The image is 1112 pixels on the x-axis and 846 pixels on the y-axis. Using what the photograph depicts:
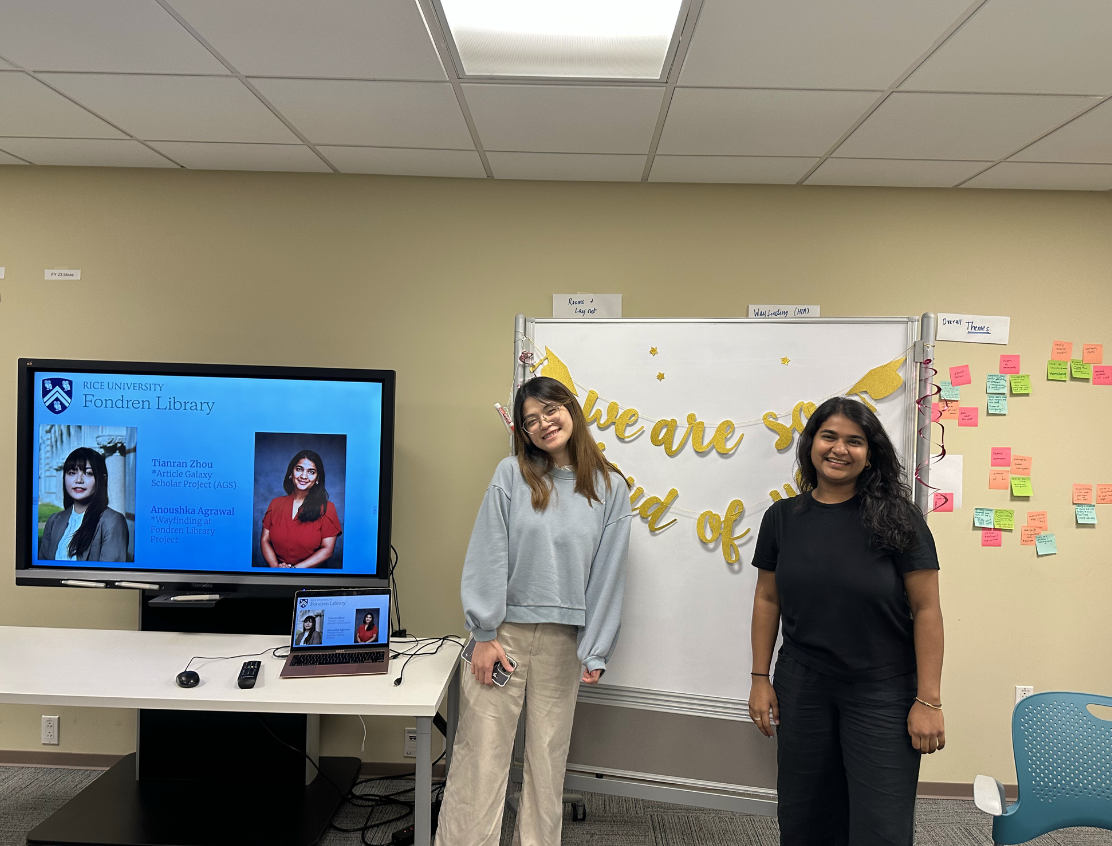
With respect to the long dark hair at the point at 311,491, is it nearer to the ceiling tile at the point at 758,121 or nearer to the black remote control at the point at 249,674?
the black remote control at the point at 249,674

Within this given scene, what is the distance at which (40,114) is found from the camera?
2.15m

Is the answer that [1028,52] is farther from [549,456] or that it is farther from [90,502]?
[90,502]

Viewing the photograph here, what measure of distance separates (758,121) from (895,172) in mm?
737

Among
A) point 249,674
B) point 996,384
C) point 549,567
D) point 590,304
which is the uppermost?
point 590,304

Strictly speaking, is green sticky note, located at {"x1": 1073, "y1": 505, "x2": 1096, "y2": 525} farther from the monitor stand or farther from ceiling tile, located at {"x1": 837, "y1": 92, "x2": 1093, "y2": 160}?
the monitor stand

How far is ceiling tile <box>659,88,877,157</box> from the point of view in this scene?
1.91 m

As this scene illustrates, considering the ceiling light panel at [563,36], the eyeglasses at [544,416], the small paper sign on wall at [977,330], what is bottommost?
the eyeglasses at [544,416]

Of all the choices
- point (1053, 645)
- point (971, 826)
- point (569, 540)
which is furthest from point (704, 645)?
point (1053, 645)

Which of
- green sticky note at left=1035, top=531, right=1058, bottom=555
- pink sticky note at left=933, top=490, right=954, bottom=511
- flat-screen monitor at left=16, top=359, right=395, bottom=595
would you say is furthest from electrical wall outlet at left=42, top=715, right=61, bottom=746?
green sticky note at left=1035, top=531, right=1058, bottom=555

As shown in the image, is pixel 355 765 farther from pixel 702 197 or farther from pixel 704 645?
pixel 702 197

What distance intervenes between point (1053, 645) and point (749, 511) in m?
1.60

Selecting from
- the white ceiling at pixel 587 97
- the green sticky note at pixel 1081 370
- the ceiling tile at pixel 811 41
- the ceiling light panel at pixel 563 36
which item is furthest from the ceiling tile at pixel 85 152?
the green sticky note at pixel 1081 370

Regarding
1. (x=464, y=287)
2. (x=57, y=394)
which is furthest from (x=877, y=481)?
(x=57, y=394)

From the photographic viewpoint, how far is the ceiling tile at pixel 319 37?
1551 millimetres
